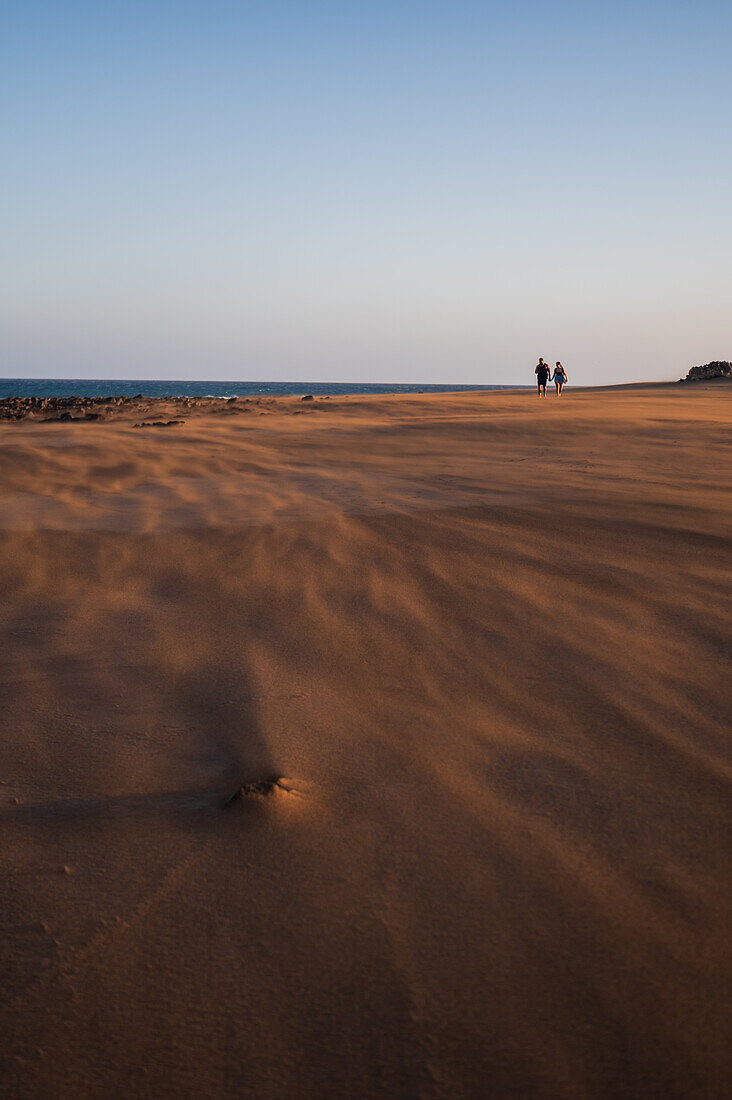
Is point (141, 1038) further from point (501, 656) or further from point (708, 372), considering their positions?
point (708, 372)

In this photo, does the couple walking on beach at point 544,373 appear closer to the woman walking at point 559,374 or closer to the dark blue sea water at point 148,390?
the woman walking at point 559,374

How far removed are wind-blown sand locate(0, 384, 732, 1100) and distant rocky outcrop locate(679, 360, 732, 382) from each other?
970 inches

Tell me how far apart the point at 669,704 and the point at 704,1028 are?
1169 millimetres

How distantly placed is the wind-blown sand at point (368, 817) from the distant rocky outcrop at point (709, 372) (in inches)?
970

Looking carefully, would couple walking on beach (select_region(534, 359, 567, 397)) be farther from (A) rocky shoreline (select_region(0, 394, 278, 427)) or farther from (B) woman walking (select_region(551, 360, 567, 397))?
(A) rocky shoreline (select_region(0, 394, 278, 427))

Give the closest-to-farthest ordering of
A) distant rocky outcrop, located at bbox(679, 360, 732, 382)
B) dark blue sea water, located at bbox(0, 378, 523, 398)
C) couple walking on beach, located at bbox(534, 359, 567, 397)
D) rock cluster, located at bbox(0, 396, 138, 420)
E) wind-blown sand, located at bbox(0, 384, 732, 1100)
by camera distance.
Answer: wind-blown sand, located at bbox(0, 384, 732, 1100) < rock cluster, located at bbox(0, 396, 138, 420) < couple walking on beach, located at bbox(534, 359, 567, 397) < distant rocky outcrop, located at bbox(679, 360, 732, 382) < dark blue sea water, located at bbox(0, 378, 523, 398)

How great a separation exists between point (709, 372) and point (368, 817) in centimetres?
2849

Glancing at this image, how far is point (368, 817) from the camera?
1.76 m

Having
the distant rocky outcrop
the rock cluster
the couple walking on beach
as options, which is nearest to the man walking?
the couple walking on beach

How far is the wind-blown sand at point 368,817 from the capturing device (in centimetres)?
121

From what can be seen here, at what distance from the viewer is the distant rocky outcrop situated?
26.0 m

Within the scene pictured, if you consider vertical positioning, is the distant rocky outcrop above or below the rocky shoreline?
above

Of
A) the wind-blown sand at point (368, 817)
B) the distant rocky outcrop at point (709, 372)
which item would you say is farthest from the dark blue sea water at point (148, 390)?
the wind-blown sand at point (368, 817)

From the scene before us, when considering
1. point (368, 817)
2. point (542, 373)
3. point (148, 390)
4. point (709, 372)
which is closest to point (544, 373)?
point (542, 373)
